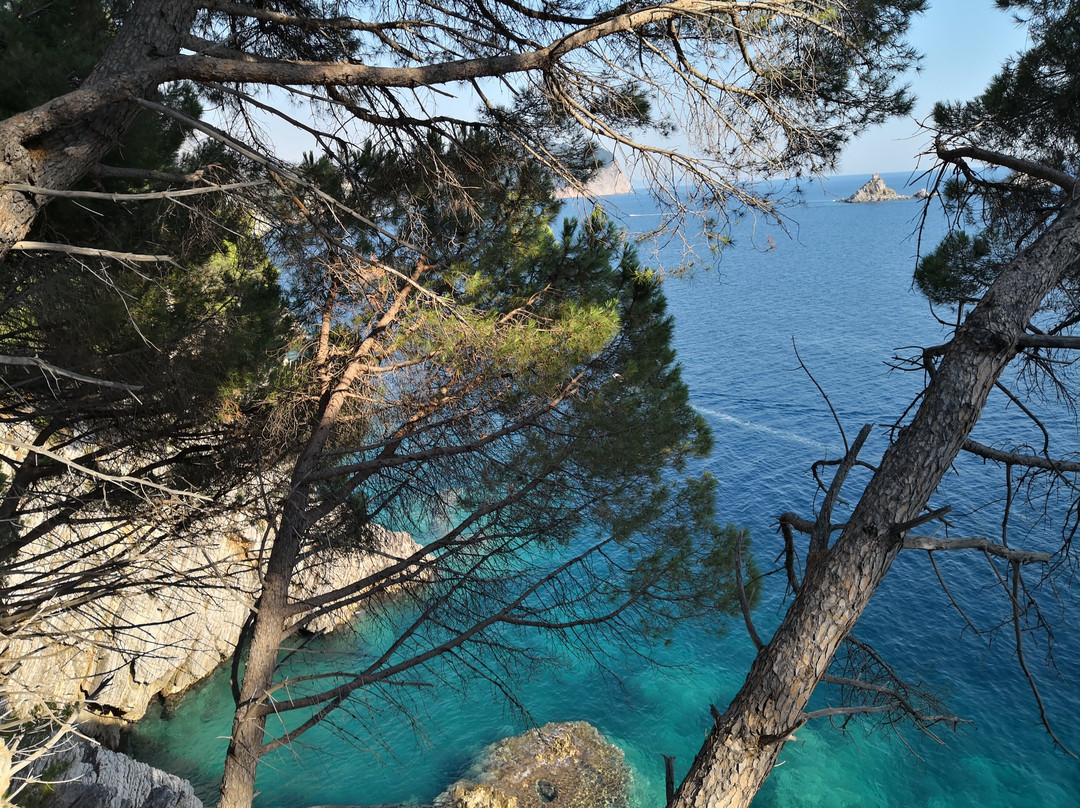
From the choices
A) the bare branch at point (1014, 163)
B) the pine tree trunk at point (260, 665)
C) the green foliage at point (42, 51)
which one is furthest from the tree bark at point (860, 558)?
the green foliage at point (42, 51)

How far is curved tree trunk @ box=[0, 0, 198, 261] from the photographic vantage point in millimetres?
2664

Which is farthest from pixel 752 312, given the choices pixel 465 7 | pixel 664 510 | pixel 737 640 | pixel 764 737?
pixel 764 737

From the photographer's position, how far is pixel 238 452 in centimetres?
573

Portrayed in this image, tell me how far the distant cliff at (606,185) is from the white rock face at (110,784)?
22.2 feet

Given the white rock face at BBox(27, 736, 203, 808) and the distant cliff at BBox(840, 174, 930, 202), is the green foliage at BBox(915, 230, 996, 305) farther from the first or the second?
the distant cliff at BBox(840, 174, 930, 202)

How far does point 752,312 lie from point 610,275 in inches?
1165

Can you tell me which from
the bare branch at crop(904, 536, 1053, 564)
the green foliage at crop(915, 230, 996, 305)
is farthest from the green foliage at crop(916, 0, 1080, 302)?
the bare branch at crop(904, 536, 1053, 564)

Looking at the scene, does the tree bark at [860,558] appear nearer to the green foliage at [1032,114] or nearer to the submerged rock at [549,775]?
the green foliage at [1032,114]

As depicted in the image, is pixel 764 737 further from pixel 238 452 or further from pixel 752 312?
pixel 752 312

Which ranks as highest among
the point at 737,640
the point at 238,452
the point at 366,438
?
the point at 737,640

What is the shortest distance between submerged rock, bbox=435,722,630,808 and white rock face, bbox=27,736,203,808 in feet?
12.2

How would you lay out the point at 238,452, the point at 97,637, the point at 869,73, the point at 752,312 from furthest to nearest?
1. the point at 752,312
2. the point at 97,637
3. the point at 238,452
4. the point at 869,73

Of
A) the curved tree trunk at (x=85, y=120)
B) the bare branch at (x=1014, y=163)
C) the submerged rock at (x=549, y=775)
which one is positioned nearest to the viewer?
the curved tree trunk at (x=85, y=120)

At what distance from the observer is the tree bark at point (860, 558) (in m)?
2.44
